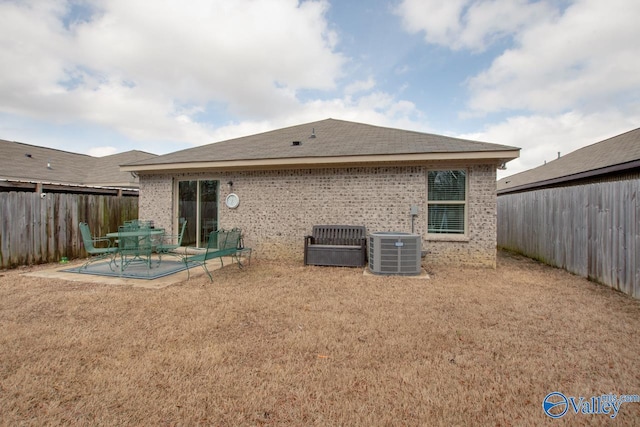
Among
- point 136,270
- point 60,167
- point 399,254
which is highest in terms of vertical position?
point 60,167

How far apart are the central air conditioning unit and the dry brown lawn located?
119 centimetres

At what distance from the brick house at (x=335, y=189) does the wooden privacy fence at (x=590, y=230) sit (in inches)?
65.7

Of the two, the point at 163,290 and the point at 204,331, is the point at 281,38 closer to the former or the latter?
the point at 163,290

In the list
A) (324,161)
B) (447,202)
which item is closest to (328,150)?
(324,161)

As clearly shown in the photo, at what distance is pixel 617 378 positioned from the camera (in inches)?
102

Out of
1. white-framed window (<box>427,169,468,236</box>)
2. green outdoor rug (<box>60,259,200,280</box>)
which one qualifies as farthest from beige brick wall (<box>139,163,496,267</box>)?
green outdoor rug (<box>60,259,200,280</box>)

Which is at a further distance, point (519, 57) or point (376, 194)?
point (519, 57)

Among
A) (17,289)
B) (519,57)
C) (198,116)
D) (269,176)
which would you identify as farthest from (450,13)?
(198,116)

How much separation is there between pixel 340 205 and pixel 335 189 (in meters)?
0.47

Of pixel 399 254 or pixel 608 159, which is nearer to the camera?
pixel 399 254

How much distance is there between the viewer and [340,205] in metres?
8.36

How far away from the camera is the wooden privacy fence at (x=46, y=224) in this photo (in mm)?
7250

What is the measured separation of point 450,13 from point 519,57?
334 centimetres

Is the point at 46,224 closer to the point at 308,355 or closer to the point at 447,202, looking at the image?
the point at 308,355
